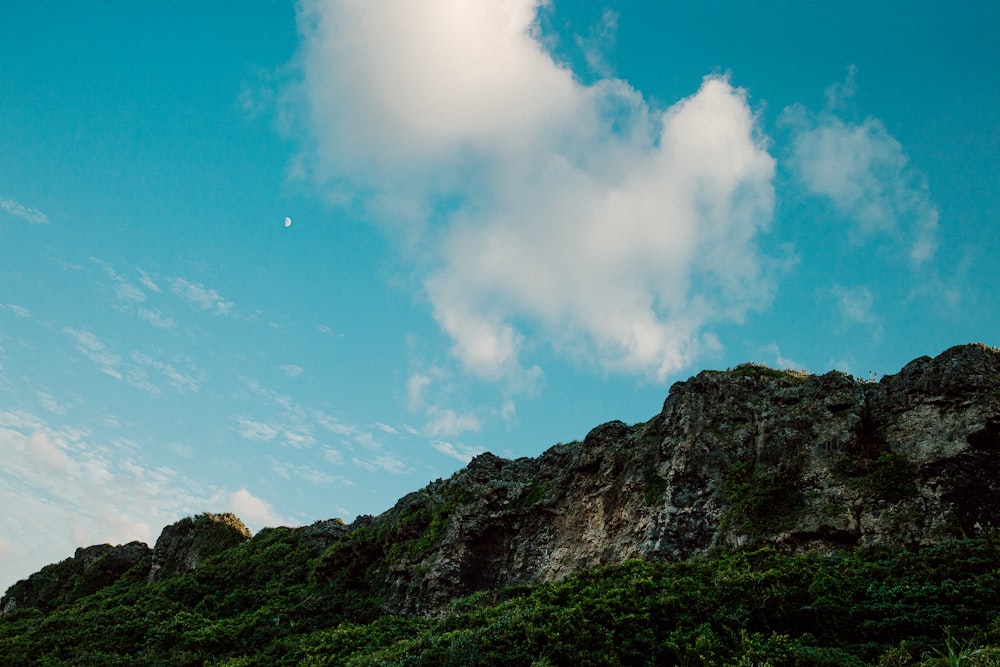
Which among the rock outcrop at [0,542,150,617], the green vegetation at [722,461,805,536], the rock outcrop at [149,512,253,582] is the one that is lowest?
the rock outcrop at [0,542,150,617]

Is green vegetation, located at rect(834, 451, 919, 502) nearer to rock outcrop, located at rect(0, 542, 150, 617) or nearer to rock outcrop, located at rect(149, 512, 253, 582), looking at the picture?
rock outcrop, located at rect(149, 512, 253, 582)

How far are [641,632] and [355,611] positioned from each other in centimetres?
2278

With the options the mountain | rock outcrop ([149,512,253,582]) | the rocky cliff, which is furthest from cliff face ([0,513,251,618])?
the rocky cliff

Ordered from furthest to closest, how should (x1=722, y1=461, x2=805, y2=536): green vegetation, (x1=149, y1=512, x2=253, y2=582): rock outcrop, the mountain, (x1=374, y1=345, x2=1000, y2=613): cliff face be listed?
(x1=149, y1=512, x2=253, y2=582): rock outcrop
(x1=722, y1=461, x2=805, y2=536): green vegetation
the mountain
(x1=374, y1=345, x2=1000, y2=613): cliff face

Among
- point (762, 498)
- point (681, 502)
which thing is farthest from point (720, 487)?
point (762, 498)

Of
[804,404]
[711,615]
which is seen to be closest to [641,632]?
[711,615]

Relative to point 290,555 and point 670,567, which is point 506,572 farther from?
point 290,555

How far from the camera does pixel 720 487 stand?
31406 millimetres

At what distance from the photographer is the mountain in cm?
2625

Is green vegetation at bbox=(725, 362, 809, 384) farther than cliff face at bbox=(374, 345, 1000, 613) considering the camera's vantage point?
Yes

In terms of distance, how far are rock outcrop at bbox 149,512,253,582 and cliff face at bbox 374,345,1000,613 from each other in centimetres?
1883

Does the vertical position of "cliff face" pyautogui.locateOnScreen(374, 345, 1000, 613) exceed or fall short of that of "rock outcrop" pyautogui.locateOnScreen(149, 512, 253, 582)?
it exceeds it

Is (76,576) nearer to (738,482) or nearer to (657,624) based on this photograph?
(657,624)

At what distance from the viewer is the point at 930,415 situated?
27969mm
